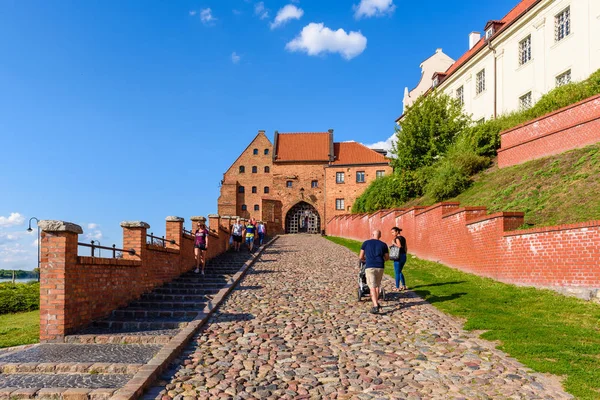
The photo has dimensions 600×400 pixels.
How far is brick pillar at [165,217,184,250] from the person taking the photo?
15172 millimetres

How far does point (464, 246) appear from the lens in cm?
1455

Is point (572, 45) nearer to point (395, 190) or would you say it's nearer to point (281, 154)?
point (395, 190)

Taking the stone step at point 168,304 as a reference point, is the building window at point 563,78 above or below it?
above

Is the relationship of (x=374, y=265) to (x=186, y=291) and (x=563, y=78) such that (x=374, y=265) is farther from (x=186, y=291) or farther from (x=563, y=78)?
(x=563, y=78)

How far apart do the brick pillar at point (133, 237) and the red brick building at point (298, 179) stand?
132 ft

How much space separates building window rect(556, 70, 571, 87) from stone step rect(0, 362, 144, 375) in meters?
25.0

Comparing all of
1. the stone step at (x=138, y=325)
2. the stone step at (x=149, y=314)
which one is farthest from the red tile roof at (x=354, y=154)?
the stone step at (x=138, y=325)

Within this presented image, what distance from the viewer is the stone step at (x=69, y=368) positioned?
659cm

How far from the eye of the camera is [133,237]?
38.3ft

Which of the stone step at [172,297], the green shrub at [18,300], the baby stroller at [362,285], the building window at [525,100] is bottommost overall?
the green shrub at [18,300]

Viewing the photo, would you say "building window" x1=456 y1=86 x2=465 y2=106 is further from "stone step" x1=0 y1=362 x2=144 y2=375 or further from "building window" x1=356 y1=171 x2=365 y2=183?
"stone step" x1=0 y1=362 x2=144 y2=375

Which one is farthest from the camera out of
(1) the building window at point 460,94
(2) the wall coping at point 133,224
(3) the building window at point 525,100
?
(1) the building window at point 460,94

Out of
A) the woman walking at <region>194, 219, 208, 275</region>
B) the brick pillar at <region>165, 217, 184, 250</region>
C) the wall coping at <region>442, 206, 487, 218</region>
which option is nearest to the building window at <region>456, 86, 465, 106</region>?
the wall coping at <region>442, 206, 487, 218</region>

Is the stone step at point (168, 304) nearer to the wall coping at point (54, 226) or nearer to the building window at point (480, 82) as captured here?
the wall coping at point (54, 226)
